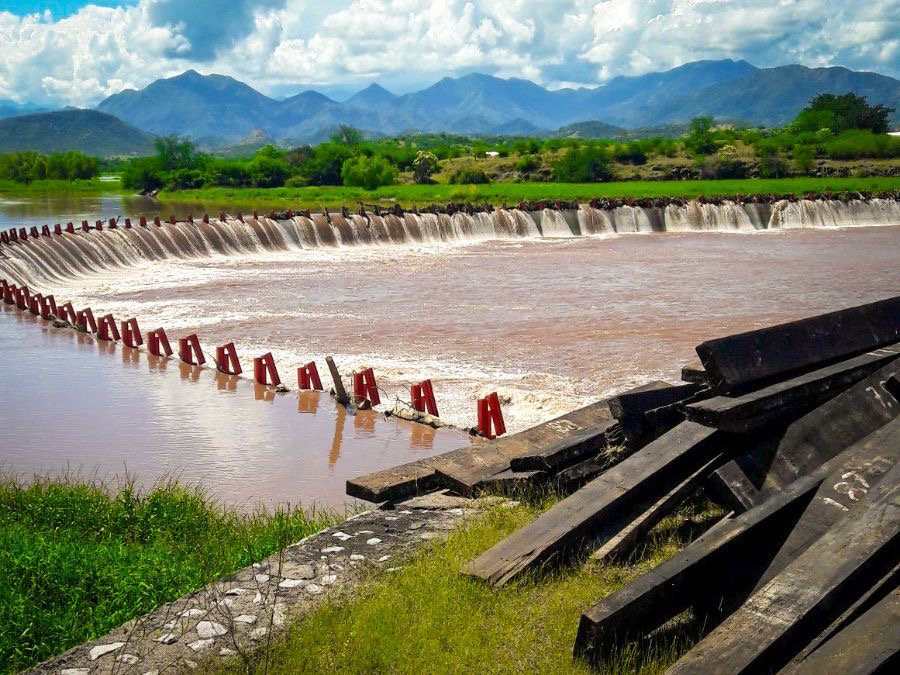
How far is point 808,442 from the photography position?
5.54 m

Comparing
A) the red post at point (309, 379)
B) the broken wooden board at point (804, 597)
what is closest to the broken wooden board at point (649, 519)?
the broken wooden board at point (804, 597)

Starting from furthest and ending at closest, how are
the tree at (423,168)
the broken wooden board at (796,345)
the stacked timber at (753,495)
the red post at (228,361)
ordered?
the tree at (423,168), the red post at (228,361), the broken wooden board at (796,345), the stacked timber at (753,495)

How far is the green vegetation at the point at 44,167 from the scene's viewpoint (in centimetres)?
9944

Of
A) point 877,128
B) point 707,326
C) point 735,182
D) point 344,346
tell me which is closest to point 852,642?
point 344,346

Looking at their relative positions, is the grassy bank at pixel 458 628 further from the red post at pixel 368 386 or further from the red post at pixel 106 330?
the red post at pixel 106 330

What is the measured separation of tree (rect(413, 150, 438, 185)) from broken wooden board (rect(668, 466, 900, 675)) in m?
65.8

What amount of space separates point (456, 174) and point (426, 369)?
2084 inches

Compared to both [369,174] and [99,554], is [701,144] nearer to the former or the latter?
[369,174]

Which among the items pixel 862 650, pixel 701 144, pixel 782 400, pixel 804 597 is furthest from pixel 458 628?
pixel 701 144

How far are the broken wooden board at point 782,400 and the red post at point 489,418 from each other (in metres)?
5.79

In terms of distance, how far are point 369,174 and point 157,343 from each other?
49.6 metres

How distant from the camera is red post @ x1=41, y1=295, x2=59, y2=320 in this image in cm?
2155

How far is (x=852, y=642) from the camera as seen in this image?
373cm

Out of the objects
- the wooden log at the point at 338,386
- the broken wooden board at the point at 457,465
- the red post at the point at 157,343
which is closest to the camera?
the broken wooden board at the point at 457,465
